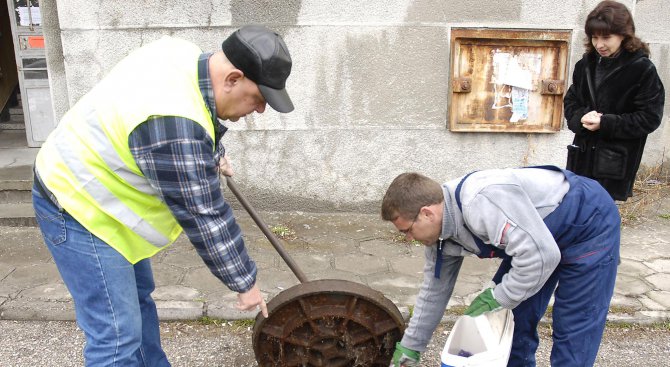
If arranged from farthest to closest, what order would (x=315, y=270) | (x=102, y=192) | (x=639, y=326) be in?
(x=315, y=270) → (x=639, y=326) → (x=102, y=192)

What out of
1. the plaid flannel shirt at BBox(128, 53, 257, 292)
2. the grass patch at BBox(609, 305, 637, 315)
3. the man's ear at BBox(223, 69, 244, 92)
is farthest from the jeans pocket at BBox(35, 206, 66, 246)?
the grass patch at BBox(609, 305, 637, 315)

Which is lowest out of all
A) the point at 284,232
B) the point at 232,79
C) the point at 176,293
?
the point at 176,293

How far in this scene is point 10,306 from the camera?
3848mm

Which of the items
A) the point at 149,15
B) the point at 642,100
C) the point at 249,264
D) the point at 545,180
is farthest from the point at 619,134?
the point at 149,15

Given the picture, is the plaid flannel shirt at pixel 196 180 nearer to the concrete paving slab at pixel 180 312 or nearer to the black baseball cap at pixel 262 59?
the black baseball cap at pixel 262 59

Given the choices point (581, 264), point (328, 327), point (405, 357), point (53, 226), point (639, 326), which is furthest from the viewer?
point (639, 326)

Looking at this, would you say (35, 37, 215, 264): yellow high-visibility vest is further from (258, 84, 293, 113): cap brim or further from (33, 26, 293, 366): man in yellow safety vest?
(258, 84, 293, 113): cap brim

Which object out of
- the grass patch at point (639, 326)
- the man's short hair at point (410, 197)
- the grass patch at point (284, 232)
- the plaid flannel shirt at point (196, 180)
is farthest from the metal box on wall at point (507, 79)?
the plaid flannel shirt at point (196, 180)

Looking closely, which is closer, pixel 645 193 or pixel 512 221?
pixel 512 221

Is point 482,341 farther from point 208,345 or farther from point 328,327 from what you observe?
point 208,345

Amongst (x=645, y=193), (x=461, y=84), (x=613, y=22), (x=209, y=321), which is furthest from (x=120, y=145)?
(x=645, y=193)

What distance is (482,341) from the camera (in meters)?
2.53

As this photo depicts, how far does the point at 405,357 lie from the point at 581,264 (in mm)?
887

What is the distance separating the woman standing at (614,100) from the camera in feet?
12.0
